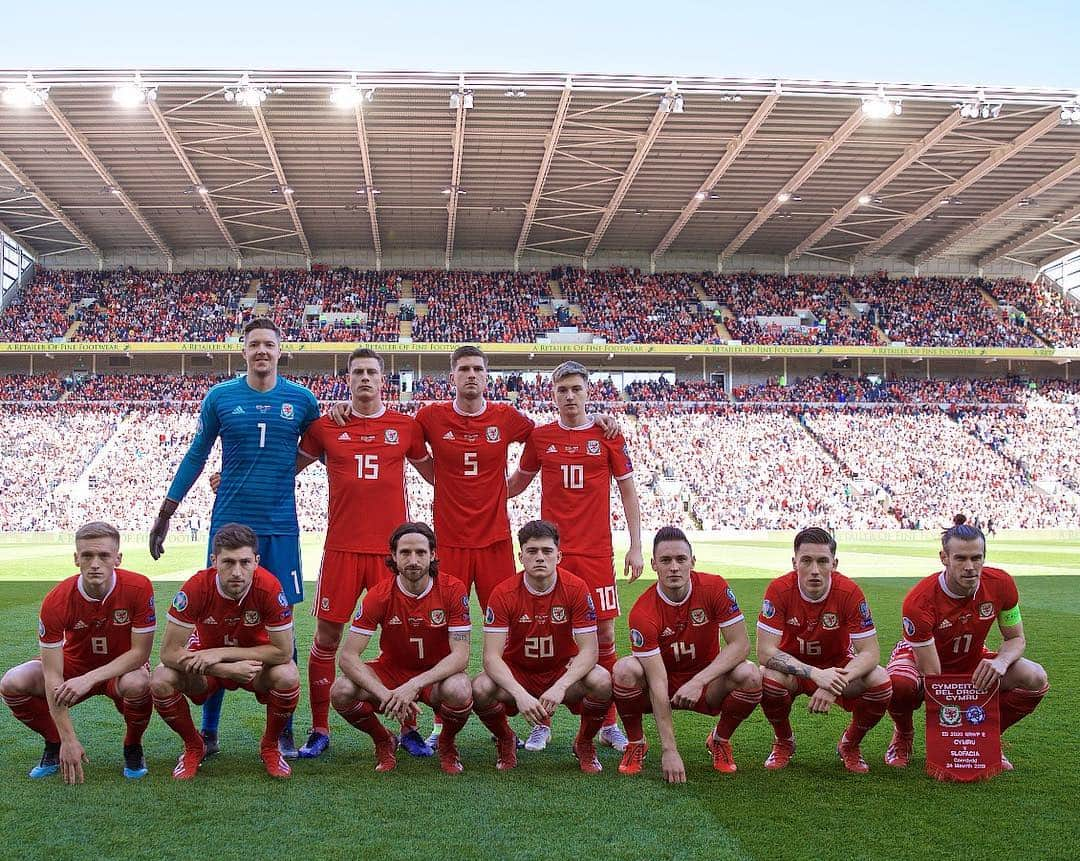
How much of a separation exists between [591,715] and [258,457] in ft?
8.20

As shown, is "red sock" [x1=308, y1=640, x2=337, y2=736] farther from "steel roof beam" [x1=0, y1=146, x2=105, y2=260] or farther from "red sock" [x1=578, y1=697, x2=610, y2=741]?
"steel roof beam" [x1=0, y1=146, x2=105, y2=260]

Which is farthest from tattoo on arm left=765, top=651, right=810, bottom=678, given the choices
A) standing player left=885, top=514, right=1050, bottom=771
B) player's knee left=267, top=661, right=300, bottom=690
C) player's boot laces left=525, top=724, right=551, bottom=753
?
player's knee left=267, top=661, right=300, bottom=690

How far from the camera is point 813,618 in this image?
5188mm

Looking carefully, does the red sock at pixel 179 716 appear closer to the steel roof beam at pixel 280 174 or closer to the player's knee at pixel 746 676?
the player's knee at pixel 746 676

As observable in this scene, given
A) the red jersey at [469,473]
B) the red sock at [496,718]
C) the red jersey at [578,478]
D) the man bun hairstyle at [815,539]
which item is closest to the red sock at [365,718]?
the red sock at [496,718]

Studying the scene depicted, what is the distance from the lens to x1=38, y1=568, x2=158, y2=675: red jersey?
5055 millimetres

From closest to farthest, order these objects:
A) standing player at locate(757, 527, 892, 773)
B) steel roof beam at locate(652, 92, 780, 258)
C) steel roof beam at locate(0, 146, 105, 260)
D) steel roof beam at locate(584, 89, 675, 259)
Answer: standing player at locate(757, 527, 892, 773), steel roof beam at locate(652, 92, 780, 258), steel roof beam at locate(584, 89, 675, 259), steel roof beam at locate(0, 146, 105, 260)

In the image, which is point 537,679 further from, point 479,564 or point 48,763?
point 48,763

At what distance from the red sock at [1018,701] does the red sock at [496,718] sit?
8.40ft

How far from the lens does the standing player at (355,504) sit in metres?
5.73

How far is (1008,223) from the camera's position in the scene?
134 ft

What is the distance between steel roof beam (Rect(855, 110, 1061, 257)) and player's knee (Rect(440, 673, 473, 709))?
30.5m

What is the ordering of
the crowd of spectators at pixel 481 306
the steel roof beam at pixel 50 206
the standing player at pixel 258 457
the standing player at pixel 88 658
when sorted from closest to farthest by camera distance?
the standing player at pixel 88 658, the standing player at pixel 258 457, the steel roof beam at pixel 50 206, the crowd of spectators at pixel 481 306

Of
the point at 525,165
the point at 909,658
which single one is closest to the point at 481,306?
the point at 525,165
